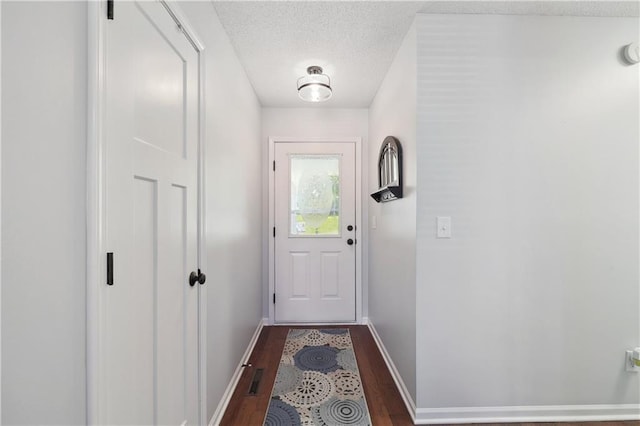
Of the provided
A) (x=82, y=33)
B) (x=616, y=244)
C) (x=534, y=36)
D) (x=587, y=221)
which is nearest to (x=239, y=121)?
(x=82, y=33)

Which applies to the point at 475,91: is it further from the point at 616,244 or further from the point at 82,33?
the point at 82,33

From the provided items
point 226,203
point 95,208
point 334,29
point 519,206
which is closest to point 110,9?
point 95,208

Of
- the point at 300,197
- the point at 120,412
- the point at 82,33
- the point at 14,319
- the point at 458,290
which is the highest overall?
the point at 82,33

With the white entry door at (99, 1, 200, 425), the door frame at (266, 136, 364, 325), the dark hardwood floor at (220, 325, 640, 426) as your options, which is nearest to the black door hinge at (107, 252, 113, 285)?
the white entry door at (99, 1, 200, 425)

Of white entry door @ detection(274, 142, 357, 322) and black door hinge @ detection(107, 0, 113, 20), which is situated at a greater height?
black door hinge @ detection(107, 0, 113, 20)

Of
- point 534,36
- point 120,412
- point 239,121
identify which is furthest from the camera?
point 239,121

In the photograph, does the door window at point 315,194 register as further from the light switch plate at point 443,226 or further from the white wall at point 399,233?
the light switch plate at point 443,226

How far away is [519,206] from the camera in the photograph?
1.70 meters

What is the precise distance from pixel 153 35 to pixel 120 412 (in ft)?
4.17

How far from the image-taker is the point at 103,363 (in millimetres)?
828

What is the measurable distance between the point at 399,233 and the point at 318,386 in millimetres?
1171

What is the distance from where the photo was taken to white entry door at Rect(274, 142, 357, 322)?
125 inches

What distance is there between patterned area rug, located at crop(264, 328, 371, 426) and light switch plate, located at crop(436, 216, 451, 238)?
1146mm

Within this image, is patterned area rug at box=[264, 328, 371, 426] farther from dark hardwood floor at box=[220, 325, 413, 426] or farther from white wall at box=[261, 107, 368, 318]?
white wall at box=[261, 107, 368, 318]
